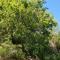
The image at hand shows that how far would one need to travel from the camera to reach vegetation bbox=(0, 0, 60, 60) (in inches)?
800

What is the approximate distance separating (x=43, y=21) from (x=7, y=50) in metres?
3.49

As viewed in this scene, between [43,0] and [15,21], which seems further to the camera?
[43,0]

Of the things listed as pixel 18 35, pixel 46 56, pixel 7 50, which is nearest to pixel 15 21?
pixel 18 35

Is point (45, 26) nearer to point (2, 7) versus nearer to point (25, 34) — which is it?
point (25, 34)

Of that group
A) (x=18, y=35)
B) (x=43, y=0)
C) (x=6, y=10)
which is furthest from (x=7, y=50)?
(x=43, y=0)

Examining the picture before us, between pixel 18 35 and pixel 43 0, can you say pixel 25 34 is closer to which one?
pixel 18 35

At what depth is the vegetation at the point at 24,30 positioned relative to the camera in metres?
20.3

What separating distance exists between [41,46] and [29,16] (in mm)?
2628

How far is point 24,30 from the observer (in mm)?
20406

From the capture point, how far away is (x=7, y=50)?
21234 mm

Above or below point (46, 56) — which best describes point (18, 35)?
above

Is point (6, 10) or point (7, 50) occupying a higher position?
point (6, 10)

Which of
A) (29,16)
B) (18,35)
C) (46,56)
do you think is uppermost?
(29,16)

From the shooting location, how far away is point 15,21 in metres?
20.3
